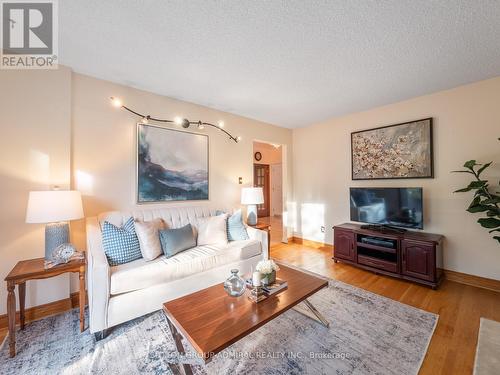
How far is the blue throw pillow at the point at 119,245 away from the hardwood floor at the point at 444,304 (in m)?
1.03

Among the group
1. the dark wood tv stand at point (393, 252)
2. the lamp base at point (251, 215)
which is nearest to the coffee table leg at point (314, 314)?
the dark wood tv stand at point (393, 252)

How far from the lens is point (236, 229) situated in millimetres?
2902

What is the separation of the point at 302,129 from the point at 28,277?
455 centimetres

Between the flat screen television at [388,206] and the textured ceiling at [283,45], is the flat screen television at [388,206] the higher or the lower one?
the lower one

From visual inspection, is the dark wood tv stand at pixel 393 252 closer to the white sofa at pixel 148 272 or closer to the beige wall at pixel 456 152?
the beige wall at pixel 456 152

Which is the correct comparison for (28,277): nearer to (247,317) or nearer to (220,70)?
(247,317)

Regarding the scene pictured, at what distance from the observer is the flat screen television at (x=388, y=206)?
285 cm

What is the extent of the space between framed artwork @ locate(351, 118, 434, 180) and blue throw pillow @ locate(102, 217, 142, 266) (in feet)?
11.3

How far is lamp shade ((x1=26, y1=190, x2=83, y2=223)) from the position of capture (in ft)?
5.79

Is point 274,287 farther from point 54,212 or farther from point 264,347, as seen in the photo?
point 54,212

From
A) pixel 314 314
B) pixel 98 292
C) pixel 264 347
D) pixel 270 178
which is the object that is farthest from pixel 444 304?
pixel 270 178

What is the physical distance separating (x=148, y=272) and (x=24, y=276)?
89 centimetres

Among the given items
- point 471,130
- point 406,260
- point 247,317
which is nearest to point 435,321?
point 406,260

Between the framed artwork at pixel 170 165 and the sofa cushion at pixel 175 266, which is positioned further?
the framed artwork at pixel 170 165
